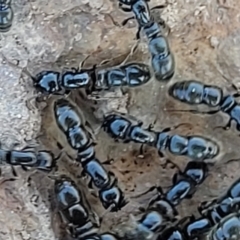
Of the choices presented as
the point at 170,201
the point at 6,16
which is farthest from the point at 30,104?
the point at 170,201

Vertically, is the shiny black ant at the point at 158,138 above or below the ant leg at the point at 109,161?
above

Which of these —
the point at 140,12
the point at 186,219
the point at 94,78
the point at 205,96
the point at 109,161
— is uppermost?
the point at 140,12

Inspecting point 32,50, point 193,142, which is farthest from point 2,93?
point 193,142

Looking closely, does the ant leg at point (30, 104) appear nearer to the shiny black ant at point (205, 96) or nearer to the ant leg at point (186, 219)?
the shiny black ant at point (205, 96)

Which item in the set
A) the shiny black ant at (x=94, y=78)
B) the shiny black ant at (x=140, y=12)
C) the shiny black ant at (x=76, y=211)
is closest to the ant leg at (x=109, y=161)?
the shiny black ant at (x=76, y=211)

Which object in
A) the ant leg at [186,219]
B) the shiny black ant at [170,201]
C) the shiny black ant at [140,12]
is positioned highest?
the shiny black ant at [140,12]

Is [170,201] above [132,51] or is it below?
below

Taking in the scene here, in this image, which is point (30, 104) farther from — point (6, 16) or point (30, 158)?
→ point (6, 16)

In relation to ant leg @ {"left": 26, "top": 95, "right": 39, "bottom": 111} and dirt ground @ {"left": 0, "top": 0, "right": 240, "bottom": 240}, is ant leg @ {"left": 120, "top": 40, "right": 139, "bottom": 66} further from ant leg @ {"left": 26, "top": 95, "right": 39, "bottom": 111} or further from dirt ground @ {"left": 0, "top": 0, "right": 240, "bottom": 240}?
ant leg @ {"left": 26, "top": 95, "right": 39, "bottom": 111}
